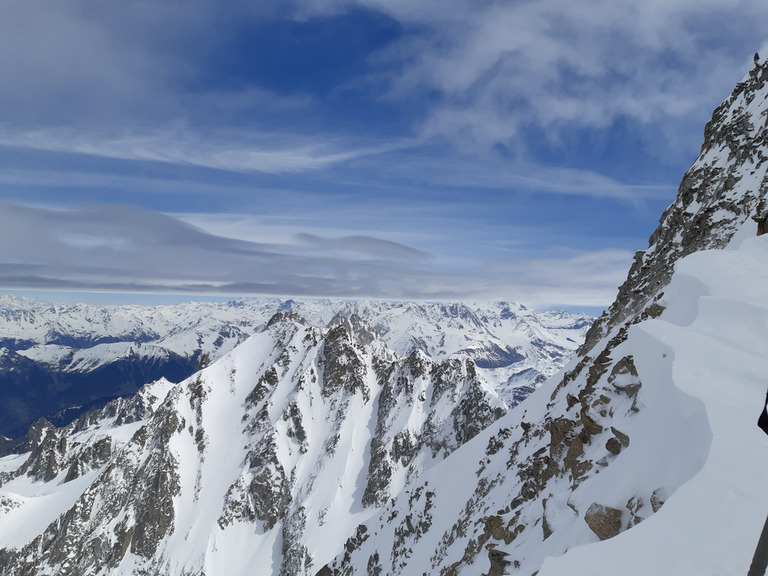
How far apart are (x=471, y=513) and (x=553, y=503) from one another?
35871mm

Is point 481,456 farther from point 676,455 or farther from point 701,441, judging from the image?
point 701,441

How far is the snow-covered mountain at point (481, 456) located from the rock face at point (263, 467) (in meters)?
0.68

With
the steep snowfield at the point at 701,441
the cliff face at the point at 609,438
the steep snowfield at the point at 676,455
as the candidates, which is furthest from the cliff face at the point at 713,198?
the steep snowfield at the point at 701,441

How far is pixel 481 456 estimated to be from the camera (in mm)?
65750

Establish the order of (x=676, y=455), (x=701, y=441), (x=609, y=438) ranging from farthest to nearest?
(x=609, y=438), (x=676, y=455), (x=701, y=441)

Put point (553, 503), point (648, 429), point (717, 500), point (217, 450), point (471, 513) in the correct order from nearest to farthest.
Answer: point (717, 500) < point (648, 429) < point (553, 503) < point (471, 513) < point (217, 450)

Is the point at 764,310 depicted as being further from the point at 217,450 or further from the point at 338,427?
the point at 217,450

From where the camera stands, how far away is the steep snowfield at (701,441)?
25.9ft

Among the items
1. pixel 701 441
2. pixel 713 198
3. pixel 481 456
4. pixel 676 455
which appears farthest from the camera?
pixel 481 456

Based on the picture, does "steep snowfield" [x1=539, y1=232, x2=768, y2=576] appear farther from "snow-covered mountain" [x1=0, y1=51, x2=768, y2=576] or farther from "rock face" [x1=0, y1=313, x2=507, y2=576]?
"rock face" [x1=0, y1=313, x2=507, y2=576]

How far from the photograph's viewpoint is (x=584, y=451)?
73.9 ft

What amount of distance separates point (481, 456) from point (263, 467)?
124m

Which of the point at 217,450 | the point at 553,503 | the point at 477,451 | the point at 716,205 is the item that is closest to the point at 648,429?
the point at 553,503

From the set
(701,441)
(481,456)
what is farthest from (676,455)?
(481,456)
